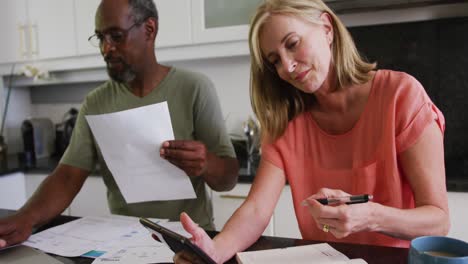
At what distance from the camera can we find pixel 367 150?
0.99 m

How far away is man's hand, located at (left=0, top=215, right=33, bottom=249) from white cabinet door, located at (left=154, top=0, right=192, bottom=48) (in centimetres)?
123

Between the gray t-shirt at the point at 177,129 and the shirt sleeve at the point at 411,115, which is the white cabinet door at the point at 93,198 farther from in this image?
the shirt sleeve at the point at 411,115

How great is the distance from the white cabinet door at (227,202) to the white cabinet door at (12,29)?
1.43 meters

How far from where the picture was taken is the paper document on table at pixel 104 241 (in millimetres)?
871

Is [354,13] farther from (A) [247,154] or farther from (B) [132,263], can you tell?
(B) [132,263]

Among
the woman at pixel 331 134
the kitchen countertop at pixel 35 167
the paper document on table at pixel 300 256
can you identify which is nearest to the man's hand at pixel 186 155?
the woman at pixel 331 134


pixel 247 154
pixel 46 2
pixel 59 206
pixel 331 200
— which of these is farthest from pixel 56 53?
pixel 331 200

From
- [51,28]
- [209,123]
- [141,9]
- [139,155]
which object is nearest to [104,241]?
[139,155]

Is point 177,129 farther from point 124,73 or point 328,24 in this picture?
point 328,24

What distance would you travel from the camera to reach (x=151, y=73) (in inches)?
52.7

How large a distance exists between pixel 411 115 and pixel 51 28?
202cm

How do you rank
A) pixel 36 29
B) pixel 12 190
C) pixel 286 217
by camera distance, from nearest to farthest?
pixel 286 217
pixel 12 190
pixel 36 29

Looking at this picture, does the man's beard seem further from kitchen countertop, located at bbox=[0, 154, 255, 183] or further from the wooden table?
kitchen countertop, located at bbox=[0, 154, 255, 183]

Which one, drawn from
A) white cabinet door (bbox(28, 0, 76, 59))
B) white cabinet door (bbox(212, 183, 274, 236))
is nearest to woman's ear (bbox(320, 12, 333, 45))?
white cabinet door (bbox(212, 183, 274, 236))
